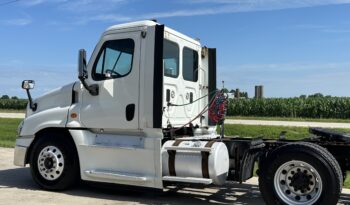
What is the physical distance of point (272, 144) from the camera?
7.71 m

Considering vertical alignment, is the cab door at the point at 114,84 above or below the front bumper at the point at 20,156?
→ above

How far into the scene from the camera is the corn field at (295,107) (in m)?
42.0

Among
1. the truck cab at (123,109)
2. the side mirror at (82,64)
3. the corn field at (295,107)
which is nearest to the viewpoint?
the truck cab at (123,109)

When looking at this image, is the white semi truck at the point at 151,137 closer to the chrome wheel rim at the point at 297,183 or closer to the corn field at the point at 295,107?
the chrome wheel rim at the point at 297,183

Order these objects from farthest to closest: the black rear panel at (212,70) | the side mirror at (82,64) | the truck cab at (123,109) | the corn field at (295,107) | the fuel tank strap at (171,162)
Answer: the corn field at (295,107) < the black rear panel at (212,70) < the side mirror at (82,64) < the truck cab at (123,109) < the fuel tank strap at (171,162)

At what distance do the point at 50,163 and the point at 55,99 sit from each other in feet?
3.77

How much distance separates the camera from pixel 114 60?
339 inches

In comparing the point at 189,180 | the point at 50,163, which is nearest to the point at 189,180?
the point at 189,180

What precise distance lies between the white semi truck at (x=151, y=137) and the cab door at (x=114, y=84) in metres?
0.02

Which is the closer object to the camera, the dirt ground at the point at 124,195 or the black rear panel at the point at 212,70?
the dirt ground at the point at 124,195

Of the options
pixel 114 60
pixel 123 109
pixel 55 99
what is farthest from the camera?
pixel 55 99

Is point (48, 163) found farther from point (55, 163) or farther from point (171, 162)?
point (171, 162)

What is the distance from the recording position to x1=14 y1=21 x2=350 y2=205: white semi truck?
7.17 metres

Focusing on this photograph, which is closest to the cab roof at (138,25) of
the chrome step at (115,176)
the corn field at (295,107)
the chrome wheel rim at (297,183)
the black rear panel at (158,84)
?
the black rear panel at (158,84)
